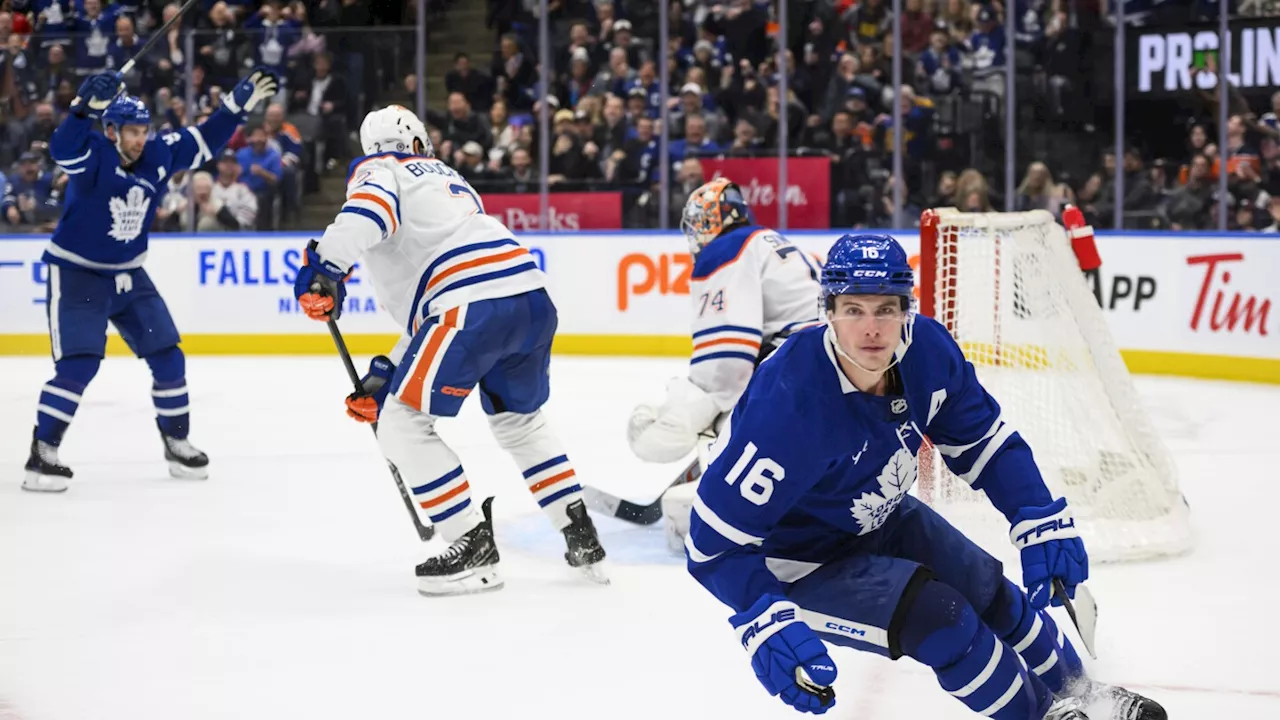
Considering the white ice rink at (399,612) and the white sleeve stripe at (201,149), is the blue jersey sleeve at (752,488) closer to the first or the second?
the white ice rink at (399,612)

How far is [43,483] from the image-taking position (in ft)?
17.4

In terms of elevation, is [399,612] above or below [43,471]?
below


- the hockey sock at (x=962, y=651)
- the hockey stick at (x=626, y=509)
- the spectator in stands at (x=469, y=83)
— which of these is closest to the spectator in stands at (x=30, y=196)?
the spectator in stands at (x=469, y=83)

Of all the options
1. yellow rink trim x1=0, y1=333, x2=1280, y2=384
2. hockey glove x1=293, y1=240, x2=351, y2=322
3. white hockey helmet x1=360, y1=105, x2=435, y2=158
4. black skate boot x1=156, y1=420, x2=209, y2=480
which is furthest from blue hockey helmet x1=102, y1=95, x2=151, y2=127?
yellow rink trim x1=0, y1=333, x2=1280, y2=384

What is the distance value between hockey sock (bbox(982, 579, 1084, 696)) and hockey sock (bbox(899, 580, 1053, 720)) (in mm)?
138

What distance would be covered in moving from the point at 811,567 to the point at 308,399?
555cm

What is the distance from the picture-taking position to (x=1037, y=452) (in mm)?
4281

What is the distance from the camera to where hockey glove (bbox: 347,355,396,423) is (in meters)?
3.92

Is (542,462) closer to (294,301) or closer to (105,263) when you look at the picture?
(105,263)

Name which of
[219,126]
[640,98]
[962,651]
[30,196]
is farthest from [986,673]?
[30,196]

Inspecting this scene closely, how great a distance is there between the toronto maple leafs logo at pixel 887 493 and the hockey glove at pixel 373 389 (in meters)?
1.83

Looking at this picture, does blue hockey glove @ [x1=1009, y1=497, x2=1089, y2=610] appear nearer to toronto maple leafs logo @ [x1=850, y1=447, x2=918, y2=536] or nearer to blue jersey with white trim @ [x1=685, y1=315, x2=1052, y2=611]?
blue jersey with white trim @ [x1=685, y1=315, x2=1052, y2=611]

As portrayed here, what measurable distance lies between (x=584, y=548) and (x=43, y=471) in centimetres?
236

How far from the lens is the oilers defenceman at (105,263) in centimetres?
531
